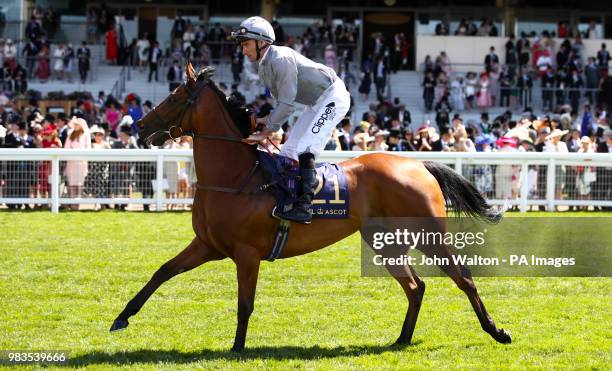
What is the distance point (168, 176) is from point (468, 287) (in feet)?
29.7

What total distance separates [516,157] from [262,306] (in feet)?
27.7

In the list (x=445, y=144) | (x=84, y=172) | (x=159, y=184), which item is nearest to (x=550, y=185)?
(x=445, y=144)

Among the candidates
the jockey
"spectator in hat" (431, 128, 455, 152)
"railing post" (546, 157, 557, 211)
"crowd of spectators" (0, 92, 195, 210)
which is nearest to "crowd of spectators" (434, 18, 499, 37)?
"spectator in hat" (431, 128, 455, 152)

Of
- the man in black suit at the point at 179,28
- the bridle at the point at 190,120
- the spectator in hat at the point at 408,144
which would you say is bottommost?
the spectator in hat at the point at 408,144

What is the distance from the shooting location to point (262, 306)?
866 centimetres

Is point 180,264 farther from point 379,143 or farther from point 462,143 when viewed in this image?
point 462,143

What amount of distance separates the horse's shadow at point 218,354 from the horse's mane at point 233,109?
1617 millimetres

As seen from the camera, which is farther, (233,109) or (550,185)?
(550,185)

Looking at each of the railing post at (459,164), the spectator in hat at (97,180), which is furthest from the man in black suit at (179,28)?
the railing post at (459,164)

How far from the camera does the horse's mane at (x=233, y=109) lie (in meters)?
7.53

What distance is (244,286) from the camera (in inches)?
281

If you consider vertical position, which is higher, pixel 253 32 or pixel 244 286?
pixel 253 32

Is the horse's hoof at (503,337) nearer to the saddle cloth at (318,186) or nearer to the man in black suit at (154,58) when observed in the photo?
the saddle cloth at (318,186)

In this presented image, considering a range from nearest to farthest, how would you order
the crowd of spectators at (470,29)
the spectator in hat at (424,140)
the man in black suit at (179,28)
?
the spectator in hat at (424,140), the man in black suit at (179,28), the crowd of spectators at (470,29)
